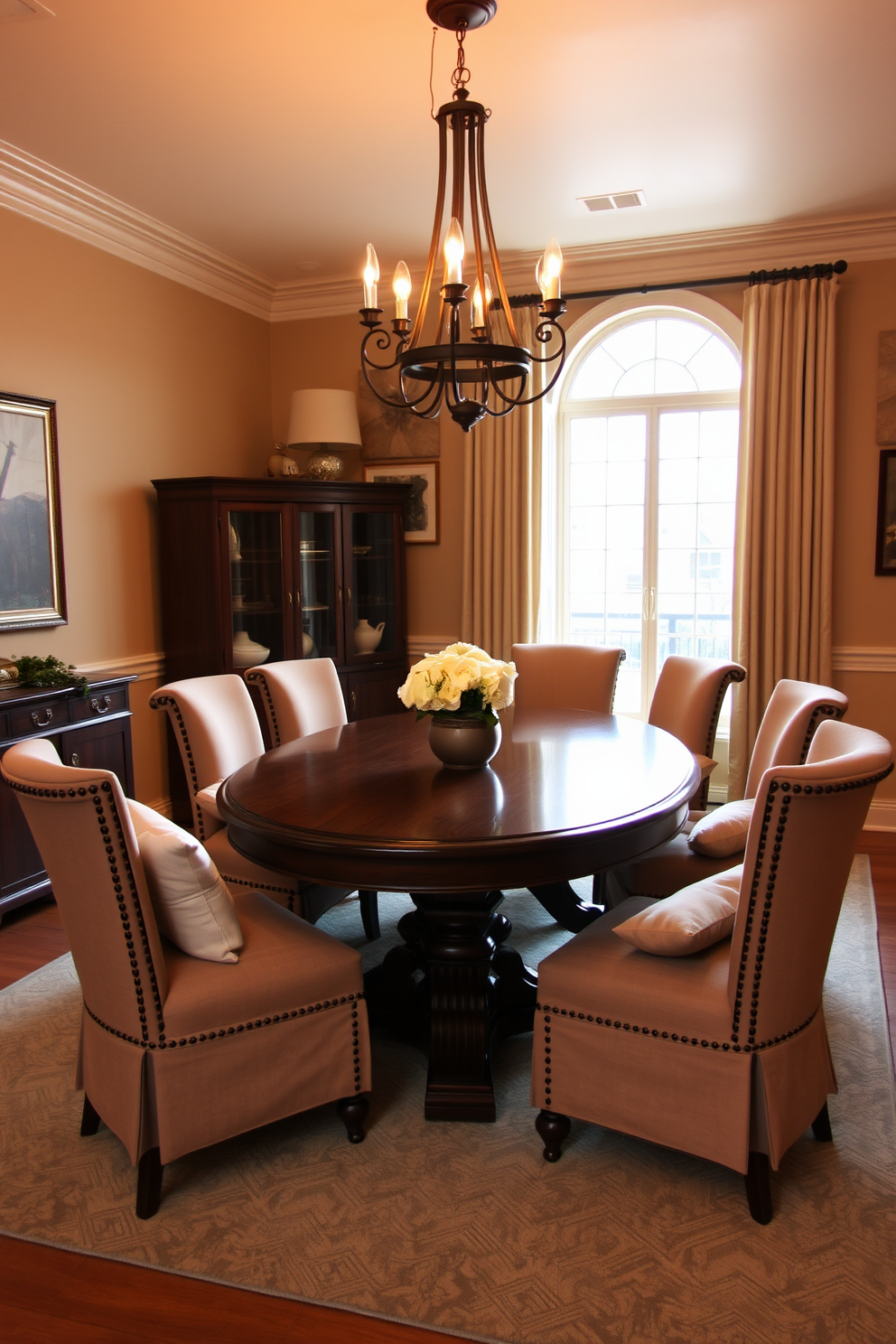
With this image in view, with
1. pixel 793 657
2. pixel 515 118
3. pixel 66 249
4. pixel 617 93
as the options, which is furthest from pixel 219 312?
pixel 793 657

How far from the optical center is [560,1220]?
186 cm

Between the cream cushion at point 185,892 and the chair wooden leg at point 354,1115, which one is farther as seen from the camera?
the chair wooden leg at point 354,1115

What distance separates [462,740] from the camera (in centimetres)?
244

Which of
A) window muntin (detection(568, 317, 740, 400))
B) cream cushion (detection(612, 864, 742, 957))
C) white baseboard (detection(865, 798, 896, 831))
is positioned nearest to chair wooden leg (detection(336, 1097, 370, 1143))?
cream cushion (detection(612, 864, 742, 957))

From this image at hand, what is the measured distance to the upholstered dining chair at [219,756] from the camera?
2.64 m

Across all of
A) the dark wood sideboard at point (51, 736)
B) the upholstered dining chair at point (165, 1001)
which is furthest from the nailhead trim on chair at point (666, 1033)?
the dark wood sideboard at point (51, 736)

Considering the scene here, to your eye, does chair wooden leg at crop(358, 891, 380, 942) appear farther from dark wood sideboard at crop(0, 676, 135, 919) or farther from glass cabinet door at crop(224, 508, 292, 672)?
glass cabinet door at crop(224, 508, 292, 672)

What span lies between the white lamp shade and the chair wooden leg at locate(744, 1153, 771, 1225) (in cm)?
405

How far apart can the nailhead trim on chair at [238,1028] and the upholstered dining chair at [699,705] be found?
1.56 m

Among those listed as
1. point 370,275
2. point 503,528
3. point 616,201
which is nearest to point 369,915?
point 370,275

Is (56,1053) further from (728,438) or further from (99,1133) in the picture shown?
(728,438)

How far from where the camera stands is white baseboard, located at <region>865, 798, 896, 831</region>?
14.9ft

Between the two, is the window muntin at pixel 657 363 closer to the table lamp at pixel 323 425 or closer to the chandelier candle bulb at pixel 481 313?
the table lamp at pixel 323 425

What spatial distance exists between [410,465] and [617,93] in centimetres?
242
